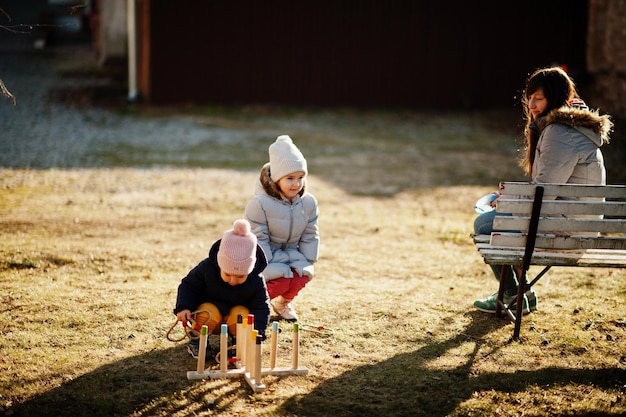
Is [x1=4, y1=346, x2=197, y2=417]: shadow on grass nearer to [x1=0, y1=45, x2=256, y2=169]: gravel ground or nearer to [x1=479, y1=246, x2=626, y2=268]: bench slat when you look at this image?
[x1=479, y1=246, x2=626, y2=268]: bench slat

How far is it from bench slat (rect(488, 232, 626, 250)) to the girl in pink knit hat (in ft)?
5.36

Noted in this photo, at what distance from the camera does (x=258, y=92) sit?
21484 mm

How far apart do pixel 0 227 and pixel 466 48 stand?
16.2 m

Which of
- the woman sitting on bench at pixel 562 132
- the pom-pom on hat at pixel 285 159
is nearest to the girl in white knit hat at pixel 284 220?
the pom-pom on hat at pixel 285 159

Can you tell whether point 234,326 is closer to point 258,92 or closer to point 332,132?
point 332,132

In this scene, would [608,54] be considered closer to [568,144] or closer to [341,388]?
[568,144]

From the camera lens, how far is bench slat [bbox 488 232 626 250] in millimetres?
A: 5500

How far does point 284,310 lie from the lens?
19.6ft

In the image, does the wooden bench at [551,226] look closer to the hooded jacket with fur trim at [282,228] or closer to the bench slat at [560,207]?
the bench slat at [560,207]

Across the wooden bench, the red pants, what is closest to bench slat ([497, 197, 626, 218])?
the wooden bench

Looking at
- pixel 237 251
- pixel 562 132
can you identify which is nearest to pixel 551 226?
pixel 562 132

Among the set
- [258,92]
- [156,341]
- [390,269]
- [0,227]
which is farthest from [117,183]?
[258,92]

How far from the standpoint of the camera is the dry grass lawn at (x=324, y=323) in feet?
15.3

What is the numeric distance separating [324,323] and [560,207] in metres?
1.86
